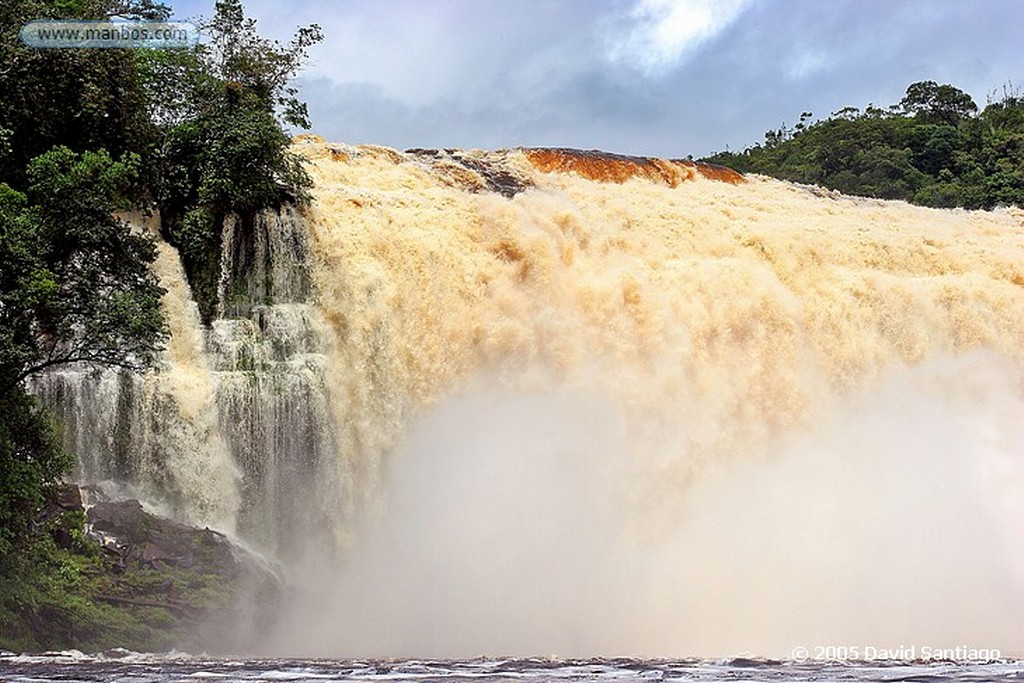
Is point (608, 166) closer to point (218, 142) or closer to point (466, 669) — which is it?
point (218, 142)

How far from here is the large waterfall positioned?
622 inches

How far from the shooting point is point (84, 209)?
14.2 meters

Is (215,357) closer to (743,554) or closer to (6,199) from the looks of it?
(6,199)

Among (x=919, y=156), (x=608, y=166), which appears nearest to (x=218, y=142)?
(x=608, y=166)

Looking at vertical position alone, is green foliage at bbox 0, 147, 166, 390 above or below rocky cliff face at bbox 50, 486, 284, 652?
above

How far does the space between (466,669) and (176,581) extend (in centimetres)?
402

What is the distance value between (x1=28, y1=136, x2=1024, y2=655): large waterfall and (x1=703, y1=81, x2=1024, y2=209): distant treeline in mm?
20744

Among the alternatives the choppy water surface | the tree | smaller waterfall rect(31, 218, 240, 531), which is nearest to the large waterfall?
smaller waterfall rect(31, 218, 240, 531)

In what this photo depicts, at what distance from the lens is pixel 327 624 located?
51.3 feet

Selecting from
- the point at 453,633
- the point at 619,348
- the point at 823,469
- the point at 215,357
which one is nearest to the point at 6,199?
the point at 215,357

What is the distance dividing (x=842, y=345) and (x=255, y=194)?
9279 millimetres

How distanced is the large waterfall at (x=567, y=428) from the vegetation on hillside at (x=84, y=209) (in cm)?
77

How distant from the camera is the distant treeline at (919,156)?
4178 cm

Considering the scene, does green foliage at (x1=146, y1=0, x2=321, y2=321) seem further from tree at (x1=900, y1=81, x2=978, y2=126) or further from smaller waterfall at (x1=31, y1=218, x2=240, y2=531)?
tree at (x1=900, y1=81, x2=978, y2=126)
